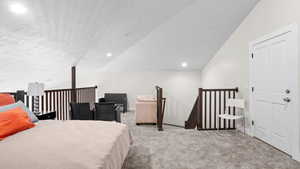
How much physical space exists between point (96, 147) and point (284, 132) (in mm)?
2889

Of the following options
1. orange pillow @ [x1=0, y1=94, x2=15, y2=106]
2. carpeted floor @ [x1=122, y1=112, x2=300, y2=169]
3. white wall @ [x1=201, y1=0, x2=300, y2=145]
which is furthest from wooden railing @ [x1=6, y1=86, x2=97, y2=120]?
white wall @ [x1=201, y1=0, x2=300, y2=145]

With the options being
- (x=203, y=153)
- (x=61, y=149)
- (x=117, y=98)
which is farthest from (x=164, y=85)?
(x=61, y=149)

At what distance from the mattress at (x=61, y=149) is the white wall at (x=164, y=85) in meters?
4.94

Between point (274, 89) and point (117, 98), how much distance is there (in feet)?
17.0

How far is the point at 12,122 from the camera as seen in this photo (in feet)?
6.15

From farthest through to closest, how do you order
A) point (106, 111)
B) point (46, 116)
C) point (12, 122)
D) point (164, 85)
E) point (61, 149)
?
point (164, 85), point (106, 111), point (46, 116), point (12, 122), point (61, 149)

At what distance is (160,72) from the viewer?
272 inches

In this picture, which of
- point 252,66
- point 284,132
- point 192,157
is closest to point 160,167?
point 192,157

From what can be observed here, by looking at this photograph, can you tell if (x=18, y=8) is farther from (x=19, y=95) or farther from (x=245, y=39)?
(x=245, y=39)

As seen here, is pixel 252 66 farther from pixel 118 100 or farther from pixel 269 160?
pixel 118 100

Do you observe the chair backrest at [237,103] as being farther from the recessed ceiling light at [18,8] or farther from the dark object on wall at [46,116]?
the recessed ceiling light at [18,8]

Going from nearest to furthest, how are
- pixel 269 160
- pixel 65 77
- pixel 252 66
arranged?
pixel 269 160, pixel 252 66, pixel 65 77

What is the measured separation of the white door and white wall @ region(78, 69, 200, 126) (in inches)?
133

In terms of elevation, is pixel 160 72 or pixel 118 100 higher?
pixel 160 72
